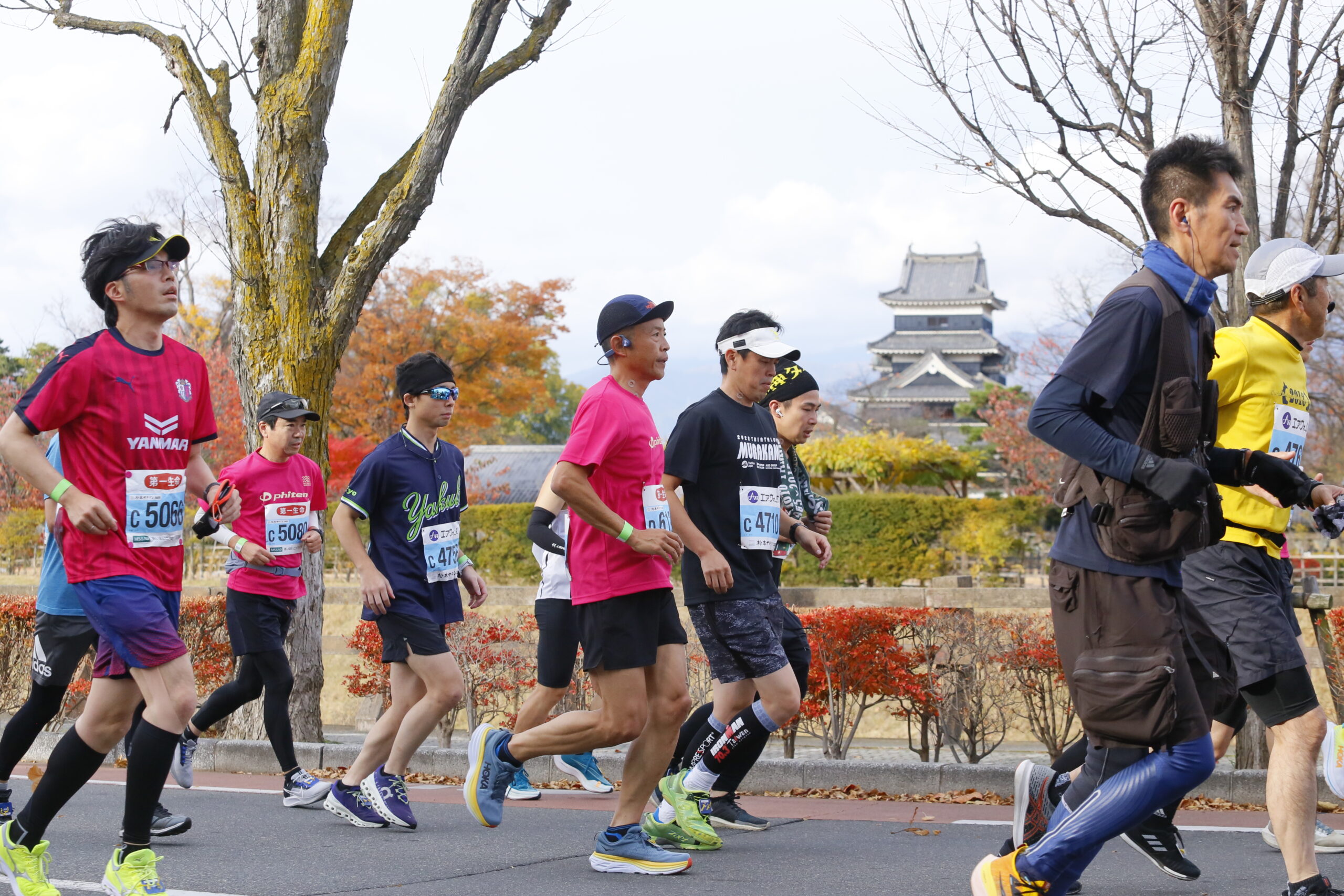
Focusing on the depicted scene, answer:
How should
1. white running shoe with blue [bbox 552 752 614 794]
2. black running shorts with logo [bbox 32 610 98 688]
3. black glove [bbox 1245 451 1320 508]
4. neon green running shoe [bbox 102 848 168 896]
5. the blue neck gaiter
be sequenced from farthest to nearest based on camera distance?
white running shoe with blue [bbox 552 752 614 794] → black running shorts with logo [bbox 32 610 98 688] → neon green running shoe [bbox 102 848 168 896] → black glove [bbox 1245 451 1320 508] → the blue neck gaiter

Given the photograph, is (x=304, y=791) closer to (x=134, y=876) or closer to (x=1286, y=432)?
(x=134, y=876)

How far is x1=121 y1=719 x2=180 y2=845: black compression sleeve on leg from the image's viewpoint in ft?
12.7

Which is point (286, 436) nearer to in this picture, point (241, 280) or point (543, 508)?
point (543, 508)

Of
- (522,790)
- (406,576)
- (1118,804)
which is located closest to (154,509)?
(406,576)

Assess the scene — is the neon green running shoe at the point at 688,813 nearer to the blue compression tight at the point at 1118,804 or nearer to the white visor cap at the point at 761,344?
the white visor cap at the point at 761,344

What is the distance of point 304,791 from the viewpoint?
6.21 m

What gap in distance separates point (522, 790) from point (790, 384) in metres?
2.56

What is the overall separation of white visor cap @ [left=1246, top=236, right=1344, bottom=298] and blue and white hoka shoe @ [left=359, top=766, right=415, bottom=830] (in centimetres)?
399

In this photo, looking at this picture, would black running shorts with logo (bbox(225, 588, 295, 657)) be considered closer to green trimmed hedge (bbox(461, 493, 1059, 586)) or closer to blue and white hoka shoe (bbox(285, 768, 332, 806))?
blue and white hoka shoe (bbox(285, 768, 332, 806))

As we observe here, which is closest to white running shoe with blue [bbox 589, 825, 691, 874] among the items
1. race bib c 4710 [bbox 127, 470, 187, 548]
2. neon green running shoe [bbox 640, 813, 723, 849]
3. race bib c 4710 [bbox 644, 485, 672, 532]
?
neon green running shoe [bbox 640, 813, 723, 849]

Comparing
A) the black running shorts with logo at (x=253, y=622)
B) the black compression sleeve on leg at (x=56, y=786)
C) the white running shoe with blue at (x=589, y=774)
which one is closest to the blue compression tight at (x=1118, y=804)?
the black compression sleeve on leg at (x=56, y=786)

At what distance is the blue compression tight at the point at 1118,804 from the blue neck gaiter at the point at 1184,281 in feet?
3.59

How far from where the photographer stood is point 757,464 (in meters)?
5.16

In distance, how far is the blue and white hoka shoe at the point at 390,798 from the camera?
5.57 m
